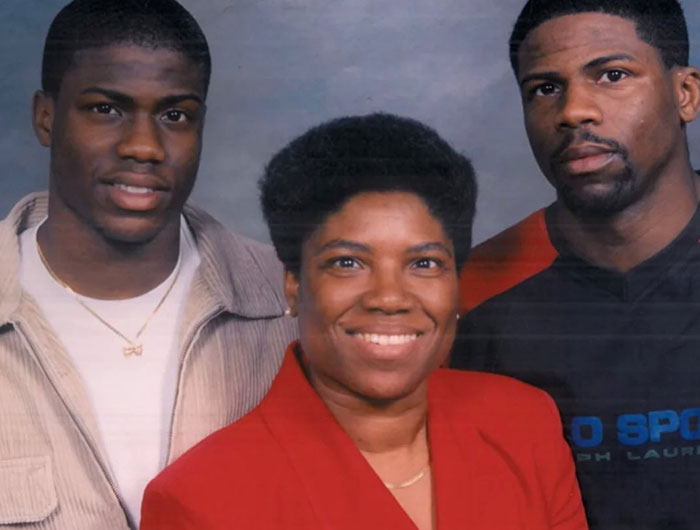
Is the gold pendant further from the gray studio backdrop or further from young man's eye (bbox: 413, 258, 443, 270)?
young man's eye (bbox: 413, 258, 443, 270)

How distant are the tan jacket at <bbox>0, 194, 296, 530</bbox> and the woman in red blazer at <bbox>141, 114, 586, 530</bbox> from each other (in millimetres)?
53

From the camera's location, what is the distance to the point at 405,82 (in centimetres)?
145

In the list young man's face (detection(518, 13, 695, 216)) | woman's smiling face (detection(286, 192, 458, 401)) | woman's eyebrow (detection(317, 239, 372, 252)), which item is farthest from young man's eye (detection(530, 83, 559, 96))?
woman's eyebrow (detection(317, 239, 372, 252))

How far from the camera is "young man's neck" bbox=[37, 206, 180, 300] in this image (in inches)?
55.9

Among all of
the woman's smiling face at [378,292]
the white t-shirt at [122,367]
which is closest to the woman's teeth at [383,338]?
the woman's smiling face at [378,292]

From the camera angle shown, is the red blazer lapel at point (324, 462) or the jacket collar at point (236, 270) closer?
the red blazer lapel at point (324, 462)

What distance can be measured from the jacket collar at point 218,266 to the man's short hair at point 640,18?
1.71 ft

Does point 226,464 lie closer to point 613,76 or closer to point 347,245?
point 347,245

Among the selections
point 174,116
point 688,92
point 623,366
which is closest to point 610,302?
point 623,366

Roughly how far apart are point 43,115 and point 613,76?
90cm

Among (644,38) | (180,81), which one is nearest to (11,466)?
(180,81)

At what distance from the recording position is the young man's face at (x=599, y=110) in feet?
4.59

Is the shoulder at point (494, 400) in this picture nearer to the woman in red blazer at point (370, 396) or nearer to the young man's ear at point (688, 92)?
the woman in red blazer at point (370, 396)

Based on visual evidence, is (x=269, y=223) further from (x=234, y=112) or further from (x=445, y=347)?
(x=445, y=347)
